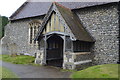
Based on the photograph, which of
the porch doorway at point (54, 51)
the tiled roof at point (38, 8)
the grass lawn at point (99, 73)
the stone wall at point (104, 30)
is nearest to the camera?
the grass lawn at point (99, 73)

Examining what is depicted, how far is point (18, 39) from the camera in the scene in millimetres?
18797

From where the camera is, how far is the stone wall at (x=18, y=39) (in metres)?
17.5

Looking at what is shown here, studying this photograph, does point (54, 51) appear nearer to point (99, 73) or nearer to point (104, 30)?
point (104, 30)

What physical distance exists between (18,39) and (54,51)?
7.66 metres

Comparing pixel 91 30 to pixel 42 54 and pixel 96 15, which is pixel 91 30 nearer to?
pixel 96 15

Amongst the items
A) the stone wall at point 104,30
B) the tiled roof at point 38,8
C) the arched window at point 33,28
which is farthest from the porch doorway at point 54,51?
the tiled roof at point 38,8

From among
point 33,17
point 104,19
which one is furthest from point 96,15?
point 33,17

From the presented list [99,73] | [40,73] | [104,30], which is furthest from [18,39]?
[99,73]

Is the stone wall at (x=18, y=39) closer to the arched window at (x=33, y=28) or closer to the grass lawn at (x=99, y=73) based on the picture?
the arched window at (x=33, y=28)

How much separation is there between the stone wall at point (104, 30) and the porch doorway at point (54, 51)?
10.9 ft

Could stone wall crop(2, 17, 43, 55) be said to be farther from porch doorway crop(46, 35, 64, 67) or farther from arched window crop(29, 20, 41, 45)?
porch doorway crop(46, 35, 64, 67)

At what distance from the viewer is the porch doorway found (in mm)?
12449

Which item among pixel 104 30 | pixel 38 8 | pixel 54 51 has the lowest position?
pixel 54 51

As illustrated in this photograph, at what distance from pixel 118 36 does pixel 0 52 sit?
1769cm
